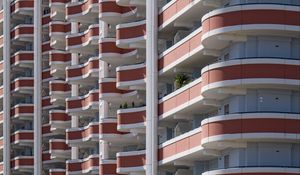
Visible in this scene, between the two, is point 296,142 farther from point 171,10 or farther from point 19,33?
point 19,33

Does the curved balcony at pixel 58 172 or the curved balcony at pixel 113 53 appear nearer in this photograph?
the curved balcony at pixel 113 53

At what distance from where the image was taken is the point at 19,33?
132875 millimetres

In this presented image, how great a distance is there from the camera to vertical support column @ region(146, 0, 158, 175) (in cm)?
8875

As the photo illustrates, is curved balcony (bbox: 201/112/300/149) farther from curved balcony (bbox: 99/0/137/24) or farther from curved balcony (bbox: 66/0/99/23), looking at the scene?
curved balcony (bbox: 66/0/99/23)

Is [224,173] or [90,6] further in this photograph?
[90,6]

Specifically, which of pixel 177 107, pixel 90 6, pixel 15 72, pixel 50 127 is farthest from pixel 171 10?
pixel 15 72

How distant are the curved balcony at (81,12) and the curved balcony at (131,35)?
16.8m

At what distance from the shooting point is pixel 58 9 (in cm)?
12200

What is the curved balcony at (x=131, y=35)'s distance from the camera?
300ft

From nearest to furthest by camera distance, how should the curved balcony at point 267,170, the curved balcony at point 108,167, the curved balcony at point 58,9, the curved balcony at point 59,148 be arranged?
the curved balcony at point 267,170
the curved balcony at point 108,167
the curved balcony at point 59,148
the curved balcony at point 58,9

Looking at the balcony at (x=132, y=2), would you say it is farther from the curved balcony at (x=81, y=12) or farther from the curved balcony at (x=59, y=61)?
the curved balcony at (x=59, y=61)

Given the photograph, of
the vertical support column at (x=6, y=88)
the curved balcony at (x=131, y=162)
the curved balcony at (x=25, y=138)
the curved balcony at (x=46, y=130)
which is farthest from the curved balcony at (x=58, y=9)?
the curved balcony at (x=131, y=162)

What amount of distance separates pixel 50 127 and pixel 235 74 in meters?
53.0

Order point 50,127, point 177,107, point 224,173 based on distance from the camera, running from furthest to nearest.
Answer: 1. point 50,127
2. point 177,107
3. point 224,173
